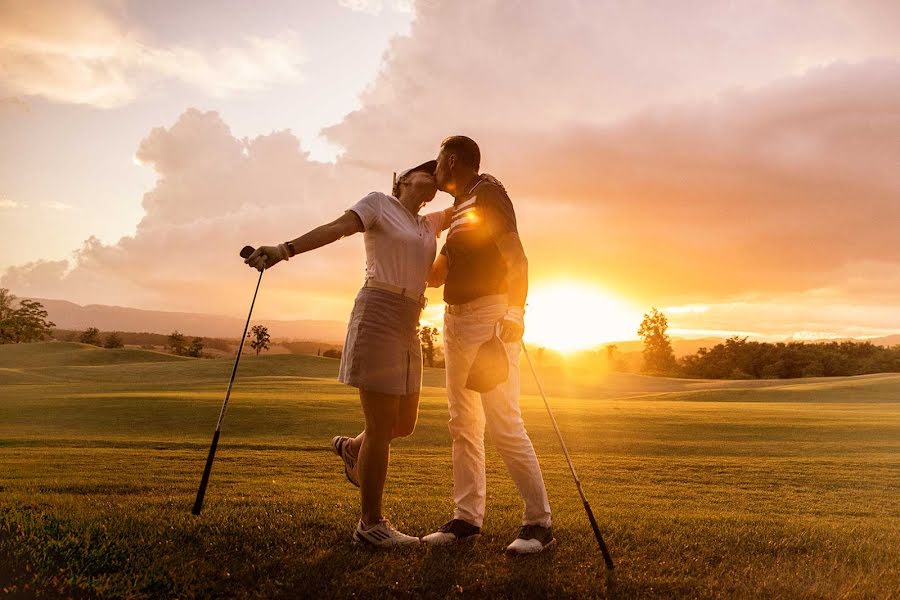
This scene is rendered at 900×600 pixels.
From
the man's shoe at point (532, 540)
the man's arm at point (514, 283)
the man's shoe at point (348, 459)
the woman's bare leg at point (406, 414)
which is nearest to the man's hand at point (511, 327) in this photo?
the man's arm at point (514, 283)

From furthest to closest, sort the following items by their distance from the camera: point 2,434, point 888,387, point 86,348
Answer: point 86,348
point 888,387
point 2,434

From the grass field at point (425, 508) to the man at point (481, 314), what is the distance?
43cm

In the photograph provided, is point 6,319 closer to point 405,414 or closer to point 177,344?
point 177,344

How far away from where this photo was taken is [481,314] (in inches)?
225

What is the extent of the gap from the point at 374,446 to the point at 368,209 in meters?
1.77

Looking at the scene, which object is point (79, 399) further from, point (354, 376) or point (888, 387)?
point (888, 387)

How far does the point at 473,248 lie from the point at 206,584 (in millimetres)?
2980

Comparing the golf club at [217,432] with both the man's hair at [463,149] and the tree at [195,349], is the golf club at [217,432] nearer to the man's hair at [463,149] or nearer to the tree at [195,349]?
the man's hair at [463,149]

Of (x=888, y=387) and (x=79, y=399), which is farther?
(x=888, y=387)

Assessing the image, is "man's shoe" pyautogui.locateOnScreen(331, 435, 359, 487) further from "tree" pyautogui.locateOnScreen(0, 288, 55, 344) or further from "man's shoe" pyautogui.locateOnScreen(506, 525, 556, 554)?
"tree" pyautogui.locateOnScreen(0, 288, 55, 344)

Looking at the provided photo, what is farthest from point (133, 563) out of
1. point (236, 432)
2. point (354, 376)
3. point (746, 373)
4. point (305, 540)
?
point (746, 373)

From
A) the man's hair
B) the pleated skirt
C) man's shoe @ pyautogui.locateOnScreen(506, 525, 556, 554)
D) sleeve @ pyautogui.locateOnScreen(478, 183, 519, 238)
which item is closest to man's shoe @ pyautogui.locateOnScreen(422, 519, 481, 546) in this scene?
man's shoe @ pyautogui.locateOnScreen(506, 525, 556, 554)

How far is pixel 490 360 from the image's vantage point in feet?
18.1

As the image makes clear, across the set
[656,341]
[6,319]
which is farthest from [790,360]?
[6,319]
